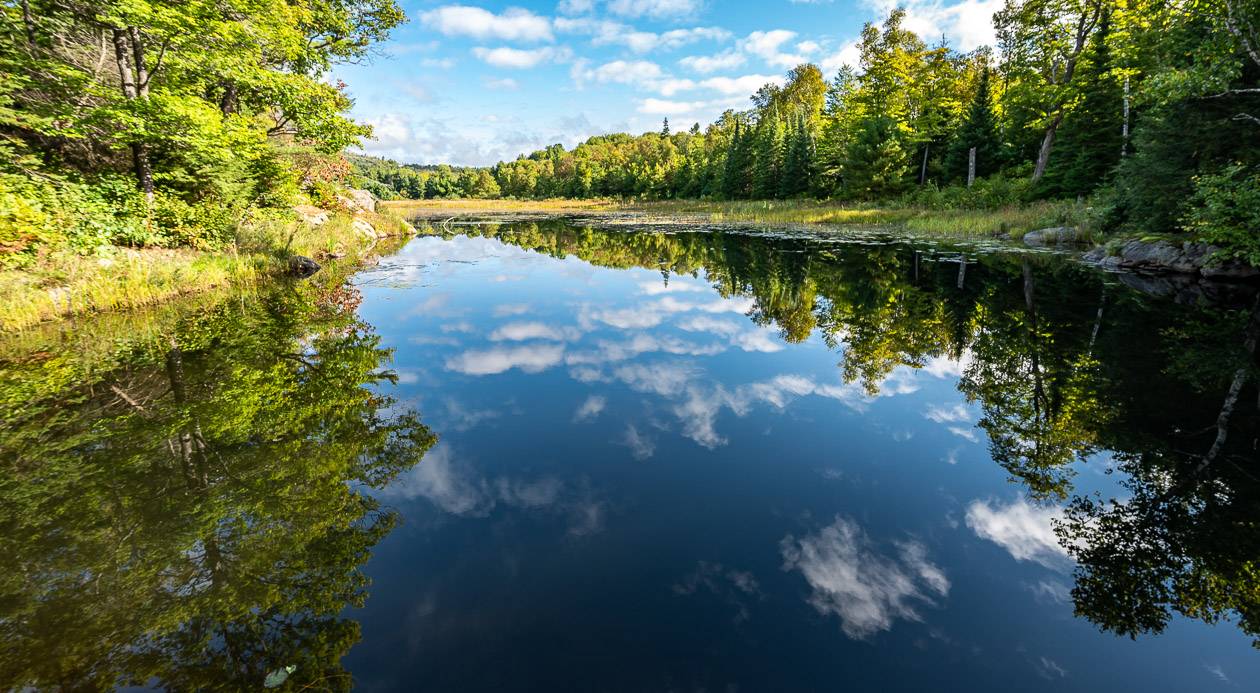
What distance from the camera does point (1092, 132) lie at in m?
24.3

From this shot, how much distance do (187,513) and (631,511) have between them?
3.32 metres

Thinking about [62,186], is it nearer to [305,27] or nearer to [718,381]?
[305,27]

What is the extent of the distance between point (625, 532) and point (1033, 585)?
107 inches

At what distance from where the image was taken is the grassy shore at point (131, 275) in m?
8.16

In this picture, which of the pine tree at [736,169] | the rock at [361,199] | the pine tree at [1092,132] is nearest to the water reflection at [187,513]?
the rock at [361,199]

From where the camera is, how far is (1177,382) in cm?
650

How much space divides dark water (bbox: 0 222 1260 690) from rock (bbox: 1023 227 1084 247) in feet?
42.9

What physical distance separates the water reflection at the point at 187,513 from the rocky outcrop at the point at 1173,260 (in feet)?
55.2

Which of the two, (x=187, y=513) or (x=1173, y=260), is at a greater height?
(x=1173, y=260)

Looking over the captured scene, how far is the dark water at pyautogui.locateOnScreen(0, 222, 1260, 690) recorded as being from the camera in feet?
8.65

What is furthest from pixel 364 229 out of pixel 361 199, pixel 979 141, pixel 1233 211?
pixel 979 141

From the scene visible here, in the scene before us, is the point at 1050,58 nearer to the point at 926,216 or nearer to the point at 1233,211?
the point at 926,216

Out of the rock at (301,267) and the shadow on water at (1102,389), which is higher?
the rock at (301,267)

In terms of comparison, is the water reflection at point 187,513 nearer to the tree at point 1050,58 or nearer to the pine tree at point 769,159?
the tree at point 1050,58
